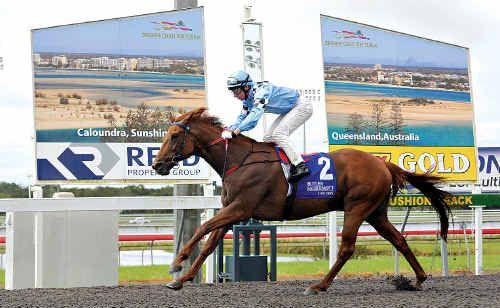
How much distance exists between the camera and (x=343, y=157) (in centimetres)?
766

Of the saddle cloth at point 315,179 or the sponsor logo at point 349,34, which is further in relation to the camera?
the sponsor logo at point 349,34

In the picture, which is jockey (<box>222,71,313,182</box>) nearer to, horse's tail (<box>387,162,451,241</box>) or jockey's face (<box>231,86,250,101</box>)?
jockey's face (<box>231,86,250,101</box>)

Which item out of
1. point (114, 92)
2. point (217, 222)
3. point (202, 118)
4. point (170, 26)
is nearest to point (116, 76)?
point (114, 92)

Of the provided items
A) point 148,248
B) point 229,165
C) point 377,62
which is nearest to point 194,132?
point 229,165

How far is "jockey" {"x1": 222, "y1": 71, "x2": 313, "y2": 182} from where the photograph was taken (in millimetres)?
7320

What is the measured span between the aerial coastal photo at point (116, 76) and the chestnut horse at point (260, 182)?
2.57 metres

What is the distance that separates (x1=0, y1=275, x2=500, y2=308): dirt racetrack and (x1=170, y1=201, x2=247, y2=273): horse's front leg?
39cm

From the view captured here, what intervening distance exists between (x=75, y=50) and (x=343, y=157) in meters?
3.72

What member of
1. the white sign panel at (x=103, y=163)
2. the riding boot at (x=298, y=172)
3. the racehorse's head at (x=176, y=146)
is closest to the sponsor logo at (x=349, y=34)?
the white sign panel at (x=103, y=163)

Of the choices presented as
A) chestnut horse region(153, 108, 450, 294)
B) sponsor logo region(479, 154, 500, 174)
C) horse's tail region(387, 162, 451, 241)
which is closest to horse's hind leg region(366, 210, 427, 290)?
chestnut horse region(153, 108, 450, 294)

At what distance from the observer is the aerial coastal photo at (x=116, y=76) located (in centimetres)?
955

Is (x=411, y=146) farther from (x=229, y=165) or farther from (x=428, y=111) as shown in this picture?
Result: (x=229, y=165)

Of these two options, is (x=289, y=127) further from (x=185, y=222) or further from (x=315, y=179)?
(x=185, y=222)

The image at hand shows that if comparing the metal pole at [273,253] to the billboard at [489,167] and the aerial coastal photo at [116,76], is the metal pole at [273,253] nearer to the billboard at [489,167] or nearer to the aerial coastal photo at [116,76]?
the aerial coastal photo at [116,76]
